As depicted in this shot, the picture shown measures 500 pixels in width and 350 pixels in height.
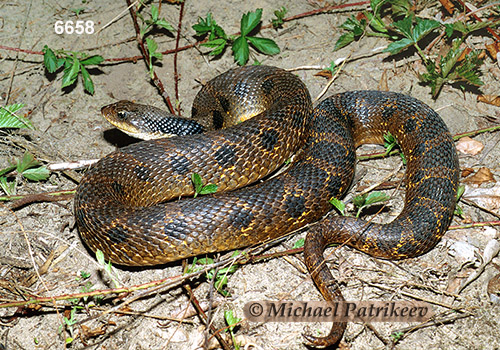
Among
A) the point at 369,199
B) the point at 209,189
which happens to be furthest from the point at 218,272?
the point at 369,199

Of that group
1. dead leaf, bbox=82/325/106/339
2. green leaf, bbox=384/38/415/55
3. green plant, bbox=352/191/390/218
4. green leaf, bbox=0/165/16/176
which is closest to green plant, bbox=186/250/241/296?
dead leaf, bbox=82/325/106/339

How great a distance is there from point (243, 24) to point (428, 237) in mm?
4022

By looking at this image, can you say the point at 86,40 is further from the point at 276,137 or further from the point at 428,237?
the point at 428,237

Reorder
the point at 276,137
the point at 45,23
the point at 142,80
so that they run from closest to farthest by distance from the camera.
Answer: the point at 276,137 < the point at 142,80 < the point at 45,23

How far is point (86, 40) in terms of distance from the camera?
7.61 metres

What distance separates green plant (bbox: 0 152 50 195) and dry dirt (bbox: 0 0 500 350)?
0.12 metres

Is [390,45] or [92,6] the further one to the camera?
[92,6]

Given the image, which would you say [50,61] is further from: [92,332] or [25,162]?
[92,332]

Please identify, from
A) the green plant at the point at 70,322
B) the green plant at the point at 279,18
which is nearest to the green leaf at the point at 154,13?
the green plant at the point at 279,18

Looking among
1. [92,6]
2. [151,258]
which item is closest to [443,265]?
[151,258]

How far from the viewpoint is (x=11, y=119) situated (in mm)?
6395

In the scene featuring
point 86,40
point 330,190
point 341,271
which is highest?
point 86,40

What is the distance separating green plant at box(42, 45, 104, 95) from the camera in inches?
272

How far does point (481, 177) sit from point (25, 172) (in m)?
5.68
